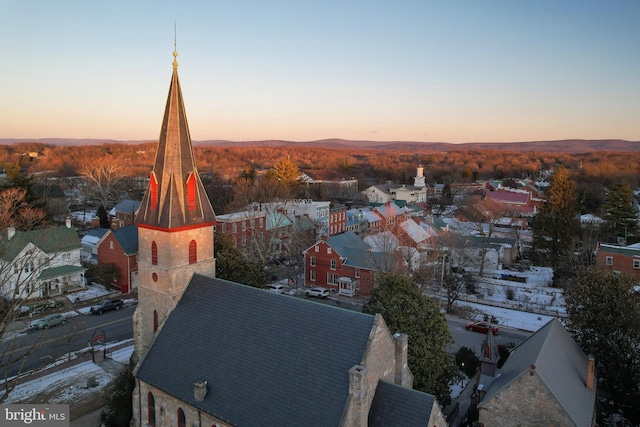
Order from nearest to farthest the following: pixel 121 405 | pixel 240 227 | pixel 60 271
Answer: pixel 121 405, pixel 60 271, pixel 240 227

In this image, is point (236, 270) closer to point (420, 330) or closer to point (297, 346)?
point (420, 330)

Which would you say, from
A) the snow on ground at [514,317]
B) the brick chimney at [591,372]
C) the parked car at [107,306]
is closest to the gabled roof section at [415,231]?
the snow on ground at [514,317]

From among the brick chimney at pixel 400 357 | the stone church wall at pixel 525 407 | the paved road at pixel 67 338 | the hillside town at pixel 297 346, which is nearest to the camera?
the hillside town at pixel 297 346

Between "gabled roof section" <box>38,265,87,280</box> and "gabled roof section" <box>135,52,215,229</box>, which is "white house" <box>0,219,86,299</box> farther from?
"gabled roof section" <box>135,52,215,229</box>

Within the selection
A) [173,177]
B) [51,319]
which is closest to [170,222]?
[173,177]

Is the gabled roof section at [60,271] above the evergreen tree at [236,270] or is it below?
below

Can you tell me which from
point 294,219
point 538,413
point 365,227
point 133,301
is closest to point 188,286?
point 538,413

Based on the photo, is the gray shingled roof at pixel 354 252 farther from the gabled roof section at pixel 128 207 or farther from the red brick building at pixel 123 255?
the gabled roof section at pixel 128 207
